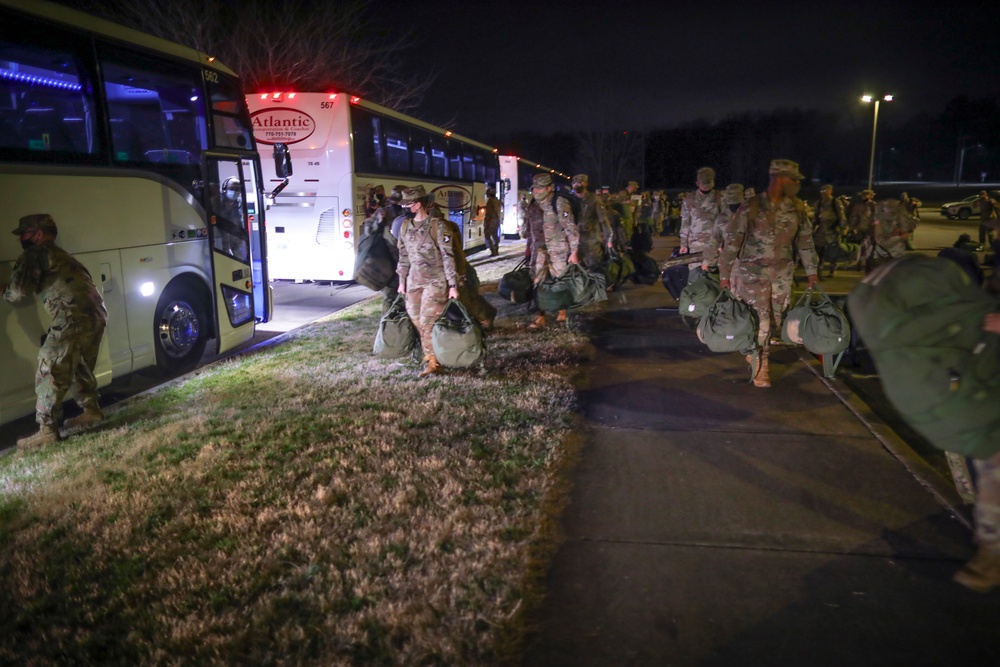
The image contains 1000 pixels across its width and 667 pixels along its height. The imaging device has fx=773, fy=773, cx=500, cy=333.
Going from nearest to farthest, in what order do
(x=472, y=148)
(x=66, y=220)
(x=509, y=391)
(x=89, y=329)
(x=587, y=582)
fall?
1. (x=587, y=582)
2. (x=89, y=329)
3. (x=66, y=220)
4. (x=509, y=391)
5. (x=472, y=148)

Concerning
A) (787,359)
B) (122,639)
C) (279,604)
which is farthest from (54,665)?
(787,359)

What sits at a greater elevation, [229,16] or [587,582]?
[229,16]

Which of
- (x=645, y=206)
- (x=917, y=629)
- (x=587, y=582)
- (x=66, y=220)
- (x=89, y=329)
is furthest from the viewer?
(x=645, y=206)

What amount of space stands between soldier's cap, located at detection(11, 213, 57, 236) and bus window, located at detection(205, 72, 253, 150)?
10.2 ft

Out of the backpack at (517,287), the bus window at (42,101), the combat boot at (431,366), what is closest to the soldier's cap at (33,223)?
the bus window at (42,101)

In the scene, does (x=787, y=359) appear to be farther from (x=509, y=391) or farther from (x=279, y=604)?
(x=279, y=604)

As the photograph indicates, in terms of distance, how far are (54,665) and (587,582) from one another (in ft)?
7.63

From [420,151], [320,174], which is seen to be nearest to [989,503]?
[320,174]

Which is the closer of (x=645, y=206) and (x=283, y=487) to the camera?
(x=283, y=487)

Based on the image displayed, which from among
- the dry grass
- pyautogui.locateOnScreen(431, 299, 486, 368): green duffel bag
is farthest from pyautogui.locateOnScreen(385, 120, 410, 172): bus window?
the dry grass

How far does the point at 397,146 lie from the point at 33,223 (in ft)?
35.2

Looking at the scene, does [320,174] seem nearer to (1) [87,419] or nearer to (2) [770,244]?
(1) [87,419]

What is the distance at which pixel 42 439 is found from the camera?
5980 mm

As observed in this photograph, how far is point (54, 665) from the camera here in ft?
10.2
